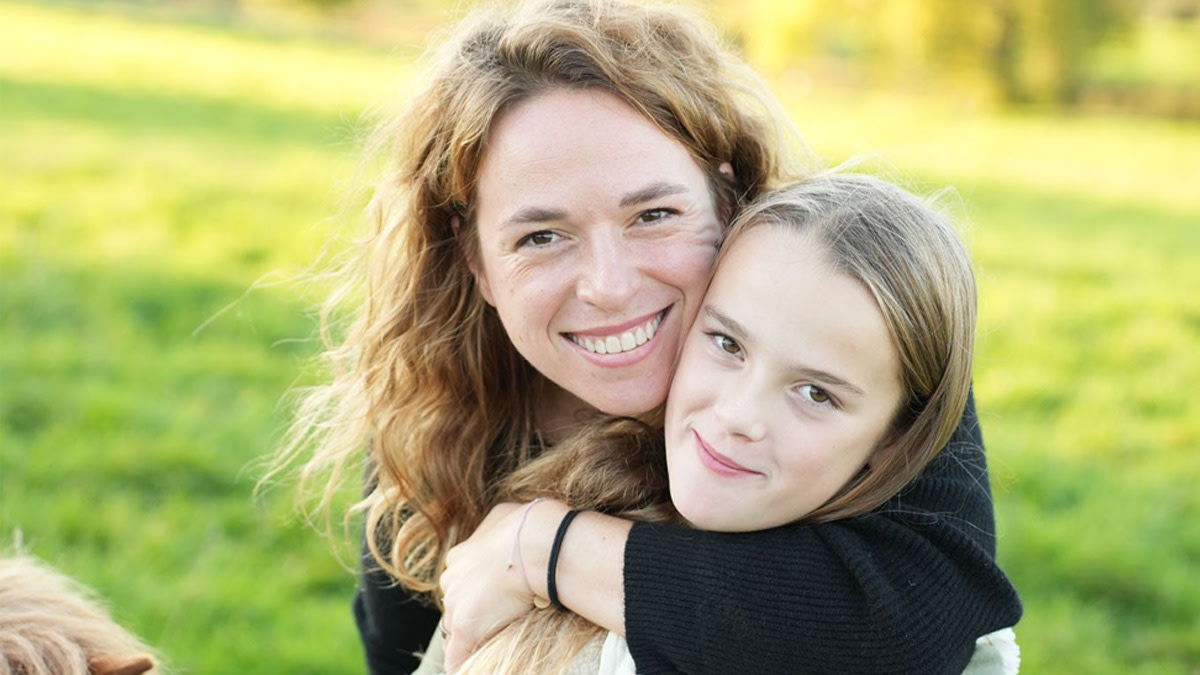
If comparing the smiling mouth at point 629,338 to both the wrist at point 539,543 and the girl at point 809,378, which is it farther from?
the wrist at point 539,543

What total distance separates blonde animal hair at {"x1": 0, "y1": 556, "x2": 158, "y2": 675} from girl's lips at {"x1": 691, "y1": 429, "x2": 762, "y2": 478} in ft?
3.36

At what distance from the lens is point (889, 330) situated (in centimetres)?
216

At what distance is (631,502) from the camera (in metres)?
2.49

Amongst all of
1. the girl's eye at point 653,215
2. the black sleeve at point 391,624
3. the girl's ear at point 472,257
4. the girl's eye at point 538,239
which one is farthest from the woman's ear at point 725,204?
the black sleeve at point 391,624

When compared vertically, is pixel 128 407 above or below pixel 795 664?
below

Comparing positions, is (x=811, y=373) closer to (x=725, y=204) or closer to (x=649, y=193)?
(x=649, y=193)

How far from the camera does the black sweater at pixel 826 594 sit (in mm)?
2115

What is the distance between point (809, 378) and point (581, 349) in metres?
0.57

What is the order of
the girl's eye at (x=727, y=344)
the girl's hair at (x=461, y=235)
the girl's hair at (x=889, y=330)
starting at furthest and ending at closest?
the girl's hair at (x=461, y=235) < the girl's eye at (x=727, y=344) < the girl's hair at (x=889, y=330)

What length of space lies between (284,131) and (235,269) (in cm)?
595

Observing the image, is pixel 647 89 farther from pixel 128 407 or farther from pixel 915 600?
pixel 128 407

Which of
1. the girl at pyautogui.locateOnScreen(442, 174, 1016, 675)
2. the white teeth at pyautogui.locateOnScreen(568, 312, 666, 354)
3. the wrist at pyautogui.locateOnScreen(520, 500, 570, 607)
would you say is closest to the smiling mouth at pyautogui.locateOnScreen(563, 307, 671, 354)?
the white teeth at pyautogui.locateOnScreen(568, 312, 666, 354)

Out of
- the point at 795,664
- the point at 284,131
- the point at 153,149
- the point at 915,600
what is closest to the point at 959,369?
the point at 915,600

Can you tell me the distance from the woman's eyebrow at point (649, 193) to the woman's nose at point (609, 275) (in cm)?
8
